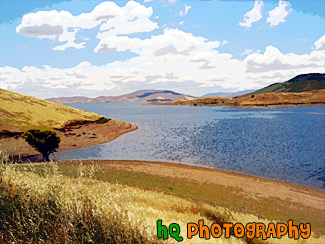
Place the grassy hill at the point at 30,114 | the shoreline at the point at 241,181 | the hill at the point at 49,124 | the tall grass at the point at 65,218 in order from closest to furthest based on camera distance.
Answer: the tall grass at the point at 65,218
the shoreline at the point at 241,181
the hill at the point at 49,124
the grassy hill at the point at 30,114

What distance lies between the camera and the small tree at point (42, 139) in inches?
1750

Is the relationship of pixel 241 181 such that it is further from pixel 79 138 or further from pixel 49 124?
pixel 49 124

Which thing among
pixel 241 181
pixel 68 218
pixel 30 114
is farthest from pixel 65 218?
pixel 30 114

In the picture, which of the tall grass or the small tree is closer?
the tall grass

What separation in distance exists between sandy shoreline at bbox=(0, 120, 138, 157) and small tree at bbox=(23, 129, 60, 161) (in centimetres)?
1104

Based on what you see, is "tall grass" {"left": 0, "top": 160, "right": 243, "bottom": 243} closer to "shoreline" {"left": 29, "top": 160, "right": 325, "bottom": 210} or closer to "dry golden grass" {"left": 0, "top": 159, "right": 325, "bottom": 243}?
"dry golden grass" {"left": 0, "top": 159, "right": 325, "bottom": 243}

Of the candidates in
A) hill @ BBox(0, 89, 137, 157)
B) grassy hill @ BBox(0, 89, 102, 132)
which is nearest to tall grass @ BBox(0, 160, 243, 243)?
hill @ BBox(0, 89, 137, 157)

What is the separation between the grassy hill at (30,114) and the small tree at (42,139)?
96.3 ft

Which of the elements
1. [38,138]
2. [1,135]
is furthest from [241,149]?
[1,135]

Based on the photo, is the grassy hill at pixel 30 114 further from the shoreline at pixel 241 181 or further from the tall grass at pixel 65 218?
the tall grass at pixel 65 218

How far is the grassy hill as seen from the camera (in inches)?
2857

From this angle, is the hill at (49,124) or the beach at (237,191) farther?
the hill at (49,124)

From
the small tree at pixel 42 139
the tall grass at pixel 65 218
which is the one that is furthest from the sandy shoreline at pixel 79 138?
the tall grass at pixel 65 218

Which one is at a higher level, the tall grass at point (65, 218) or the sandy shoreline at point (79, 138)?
the tall grass at point (65, 218)
